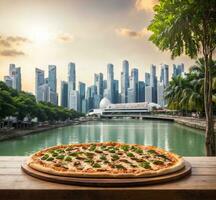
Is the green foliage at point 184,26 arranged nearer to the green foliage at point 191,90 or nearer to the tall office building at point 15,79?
the green foliage at point 191,90

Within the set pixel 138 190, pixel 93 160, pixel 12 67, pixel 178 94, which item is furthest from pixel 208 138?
pixel 12 67

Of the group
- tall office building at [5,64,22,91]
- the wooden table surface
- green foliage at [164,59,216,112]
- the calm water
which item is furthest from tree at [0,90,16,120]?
tall office building at [5,64,22,91]

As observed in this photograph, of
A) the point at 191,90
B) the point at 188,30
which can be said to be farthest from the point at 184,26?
the point at 191,90

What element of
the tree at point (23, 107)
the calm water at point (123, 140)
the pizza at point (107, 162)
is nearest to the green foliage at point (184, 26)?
the pizza at point (107, 162)

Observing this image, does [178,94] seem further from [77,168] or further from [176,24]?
[77,168]

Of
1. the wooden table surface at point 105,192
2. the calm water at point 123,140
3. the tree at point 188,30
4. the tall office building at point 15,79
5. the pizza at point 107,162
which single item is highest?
the tall office building at point 15,79

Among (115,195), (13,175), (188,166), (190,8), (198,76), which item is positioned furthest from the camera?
(198,76)
